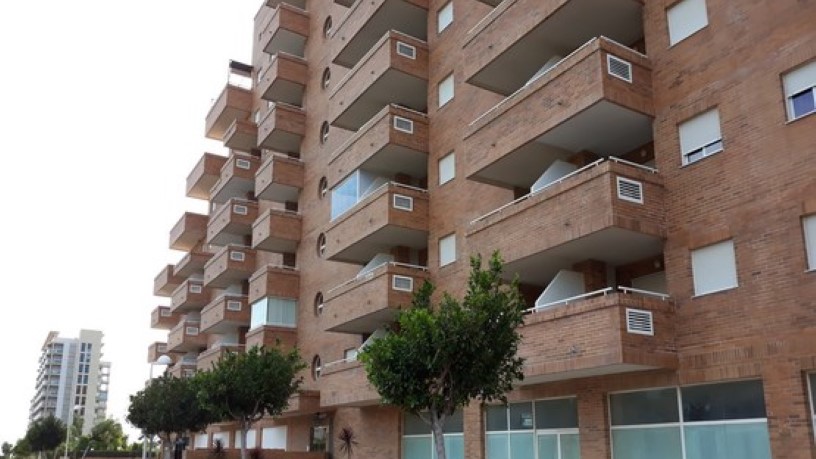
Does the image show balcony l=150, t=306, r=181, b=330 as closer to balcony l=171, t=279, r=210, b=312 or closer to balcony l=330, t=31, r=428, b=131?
balcony l=171, t=279, r=210, b=312

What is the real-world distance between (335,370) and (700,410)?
15384 millimetres

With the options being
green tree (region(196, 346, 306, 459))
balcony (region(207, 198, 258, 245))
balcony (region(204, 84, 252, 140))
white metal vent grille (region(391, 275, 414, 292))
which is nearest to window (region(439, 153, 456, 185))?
white metal vent grille (region(391, 275, 414, 292))

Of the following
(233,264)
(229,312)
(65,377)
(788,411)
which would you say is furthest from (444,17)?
(65,377)

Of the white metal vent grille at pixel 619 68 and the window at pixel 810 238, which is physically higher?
the white metal vent grille at pixel 619 68

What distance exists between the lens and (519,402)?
21.8 metres

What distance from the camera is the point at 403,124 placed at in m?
28.3

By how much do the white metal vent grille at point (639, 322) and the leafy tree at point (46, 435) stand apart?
59203 millimetres

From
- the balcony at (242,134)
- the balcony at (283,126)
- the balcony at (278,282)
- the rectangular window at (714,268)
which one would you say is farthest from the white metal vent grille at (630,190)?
the balcony at (242,134)

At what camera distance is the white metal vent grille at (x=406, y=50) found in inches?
1147

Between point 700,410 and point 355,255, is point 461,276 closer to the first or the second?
point 355,255

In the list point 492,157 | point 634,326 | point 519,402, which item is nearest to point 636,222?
point 634,326

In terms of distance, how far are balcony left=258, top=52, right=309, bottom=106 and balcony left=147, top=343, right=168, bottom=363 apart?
1051 inches

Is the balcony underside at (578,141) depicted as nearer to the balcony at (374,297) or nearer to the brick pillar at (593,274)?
the brick pillar at (593,274)

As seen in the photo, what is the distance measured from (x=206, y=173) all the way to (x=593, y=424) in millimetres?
38966
